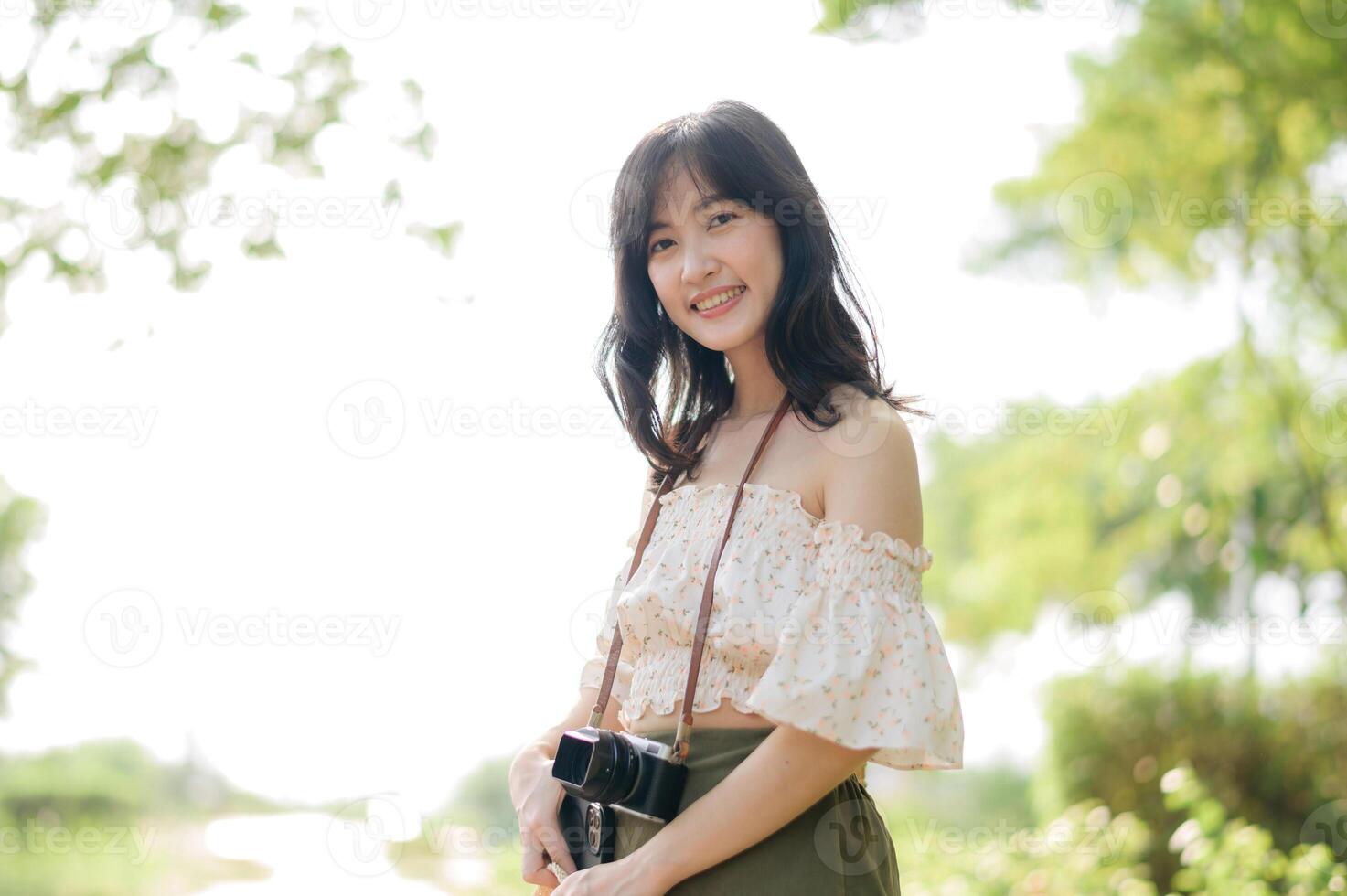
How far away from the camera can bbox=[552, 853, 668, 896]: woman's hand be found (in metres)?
1.39

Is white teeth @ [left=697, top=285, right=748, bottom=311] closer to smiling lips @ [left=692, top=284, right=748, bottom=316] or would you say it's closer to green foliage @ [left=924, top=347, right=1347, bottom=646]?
smiling lips @ [left=692, top=284, right=748, bottom=316]

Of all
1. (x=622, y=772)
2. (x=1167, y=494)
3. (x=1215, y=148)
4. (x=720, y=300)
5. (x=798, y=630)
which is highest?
(x=1215, y=148)

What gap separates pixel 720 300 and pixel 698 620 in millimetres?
465

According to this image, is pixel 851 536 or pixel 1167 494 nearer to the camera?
pixel 851 536

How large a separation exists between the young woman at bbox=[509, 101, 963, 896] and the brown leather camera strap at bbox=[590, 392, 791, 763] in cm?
1

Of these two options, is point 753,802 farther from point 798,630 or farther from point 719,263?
point 719,263

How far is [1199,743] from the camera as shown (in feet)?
17.0

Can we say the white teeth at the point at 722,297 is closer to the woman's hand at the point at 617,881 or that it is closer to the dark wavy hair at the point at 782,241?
the dark wavy hair at the point at 782,241

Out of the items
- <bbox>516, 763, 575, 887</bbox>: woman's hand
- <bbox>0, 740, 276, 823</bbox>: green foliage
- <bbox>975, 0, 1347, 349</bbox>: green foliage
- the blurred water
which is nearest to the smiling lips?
<bbox>516, 763, 575, 887</bbox>: woman's hand

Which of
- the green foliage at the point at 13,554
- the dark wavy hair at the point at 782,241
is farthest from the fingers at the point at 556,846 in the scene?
the green foliage at the point at 13,554

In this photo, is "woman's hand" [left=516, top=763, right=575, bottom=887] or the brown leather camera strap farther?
"woman's hand" [left=516, top=763, right=575, bottom=887]

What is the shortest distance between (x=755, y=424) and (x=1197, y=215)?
622 centimetres

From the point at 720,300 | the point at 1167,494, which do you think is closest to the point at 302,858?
the point at 1167,494

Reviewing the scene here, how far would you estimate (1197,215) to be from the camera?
6.94m
